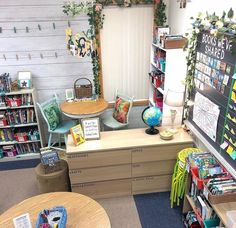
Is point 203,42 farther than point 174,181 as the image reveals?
No

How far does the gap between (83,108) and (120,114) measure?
61 cm

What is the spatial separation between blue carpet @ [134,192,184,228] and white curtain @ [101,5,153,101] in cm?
183

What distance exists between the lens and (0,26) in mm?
3527

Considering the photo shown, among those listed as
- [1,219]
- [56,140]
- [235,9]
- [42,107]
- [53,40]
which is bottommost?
[56,140]

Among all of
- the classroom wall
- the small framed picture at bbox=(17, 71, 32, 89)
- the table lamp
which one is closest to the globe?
the table lamp

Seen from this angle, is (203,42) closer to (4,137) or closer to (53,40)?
(53,40)

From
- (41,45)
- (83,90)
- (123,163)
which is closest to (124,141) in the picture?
(123,163)

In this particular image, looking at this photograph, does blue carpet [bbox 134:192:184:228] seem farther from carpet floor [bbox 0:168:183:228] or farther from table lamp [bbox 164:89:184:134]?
table lamp [bbox 164:89:184:134]

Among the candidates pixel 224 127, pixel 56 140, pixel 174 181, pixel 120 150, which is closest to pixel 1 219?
pixel 120 150

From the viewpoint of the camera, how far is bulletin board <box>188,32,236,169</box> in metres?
1.95

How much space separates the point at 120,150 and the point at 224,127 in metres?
1.13

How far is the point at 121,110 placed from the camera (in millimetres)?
3812

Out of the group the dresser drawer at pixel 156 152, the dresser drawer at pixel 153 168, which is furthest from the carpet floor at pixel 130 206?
the dresser drawer at pixel 156 152

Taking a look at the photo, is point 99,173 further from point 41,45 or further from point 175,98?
point 41,45
